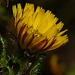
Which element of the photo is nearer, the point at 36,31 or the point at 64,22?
the point at 36,31

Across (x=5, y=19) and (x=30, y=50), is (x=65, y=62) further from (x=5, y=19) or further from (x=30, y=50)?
(x=30, y=50)

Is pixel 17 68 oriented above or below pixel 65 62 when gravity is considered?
below

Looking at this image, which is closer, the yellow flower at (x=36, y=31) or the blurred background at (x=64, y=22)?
the yellow flower at (x=36, y=31)

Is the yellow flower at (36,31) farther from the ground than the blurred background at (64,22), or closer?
closer

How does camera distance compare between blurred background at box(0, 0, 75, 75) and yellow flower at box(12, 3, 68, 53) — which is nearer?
yellow flower at box(12, 3, 68, 53)

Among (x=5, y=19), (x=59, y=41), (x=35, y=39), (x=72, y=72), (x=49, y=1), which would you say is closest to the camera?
(x=35, y=39)

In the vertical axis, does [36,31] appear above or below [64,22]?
below

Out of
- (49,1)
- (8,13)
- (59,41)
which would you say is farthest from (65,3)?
(59,41)

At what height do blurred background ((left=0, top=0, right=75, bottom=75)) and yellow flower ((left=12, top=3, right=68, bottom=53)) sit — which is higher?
blurred background ((left=0, top=0, right=75, bottom=75))
